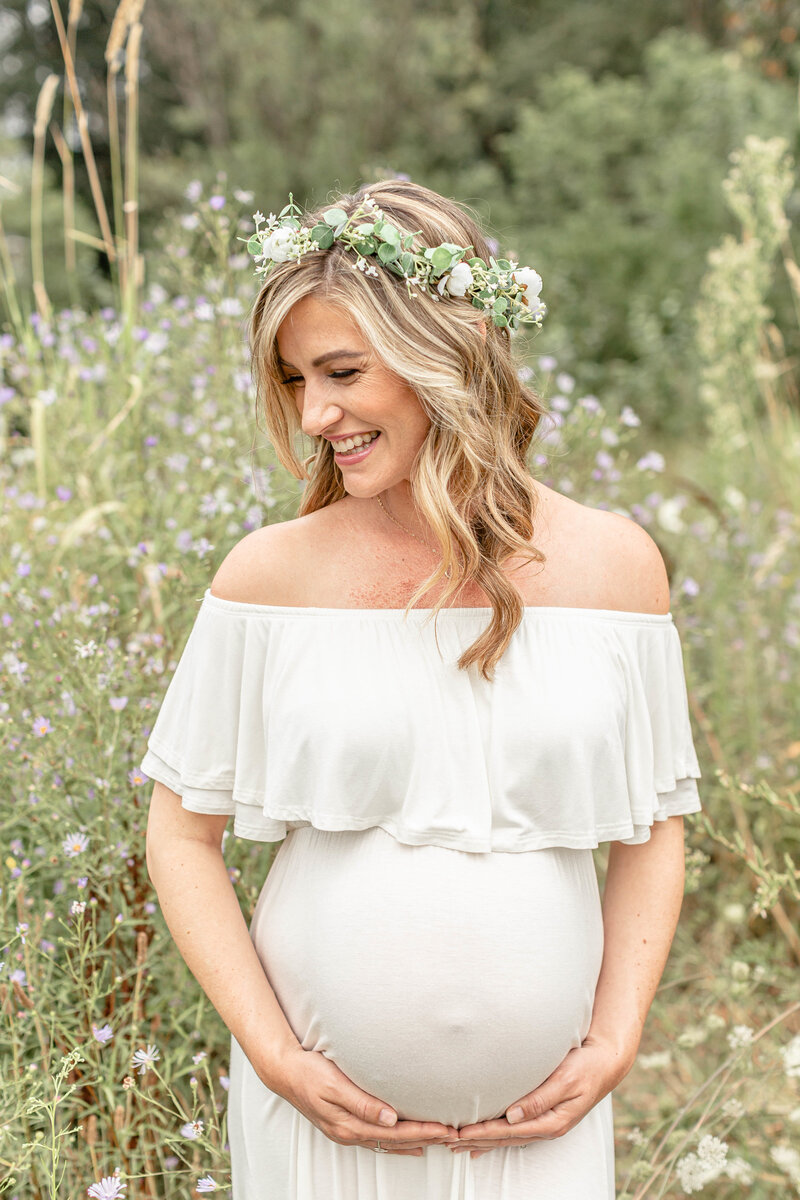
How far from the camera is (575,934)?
1.52m

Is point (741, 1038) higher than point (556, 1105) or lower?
lower

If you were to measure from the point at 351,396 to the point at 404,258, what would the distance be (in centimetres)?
20

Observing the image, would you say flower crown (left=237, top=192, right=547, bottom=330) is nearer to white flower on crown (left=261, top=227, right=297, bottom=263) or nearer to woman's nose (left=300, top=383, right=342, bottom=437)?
white flower on crown (left=261, top=227, right=297, bottom=263)

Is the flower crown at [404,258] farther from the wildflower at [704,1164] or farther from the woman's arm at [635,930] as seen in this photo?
the wildflower at [704,1164]

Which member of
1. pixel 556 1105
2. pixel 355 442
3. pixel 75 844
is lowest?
pixel 556 1105

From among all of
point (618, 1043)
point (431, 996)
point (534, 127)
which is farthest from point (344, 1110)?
point (534, 127)

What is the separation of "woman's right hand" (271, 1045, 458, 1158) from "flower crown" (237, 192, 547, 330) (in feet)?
3.54

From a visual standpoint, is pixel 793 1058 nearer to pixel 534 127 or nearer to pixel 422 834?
pixel 422 834

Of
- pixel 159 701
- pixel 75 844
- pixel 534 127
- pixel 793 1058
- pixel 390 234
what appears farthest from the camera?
pixel 534 127

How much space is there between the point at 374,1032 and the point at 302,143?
42.7 ft

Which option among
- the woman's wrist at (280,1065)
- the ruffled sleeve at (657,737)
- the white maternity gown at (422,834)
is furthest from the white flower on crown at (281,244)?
the woman's wrist at (280,1065)

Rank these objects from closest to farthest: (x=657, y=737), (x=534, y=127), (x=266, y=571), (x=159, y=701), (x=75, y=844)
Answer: (x=266, y=571)
(x=657, y=737)
(x=75, y=844)
(x=159, y=701)
(x=534, y=127)

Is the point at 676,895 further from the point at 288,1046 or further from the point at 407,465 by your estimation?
the point at 407,465

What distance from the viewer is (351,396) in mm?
1454
